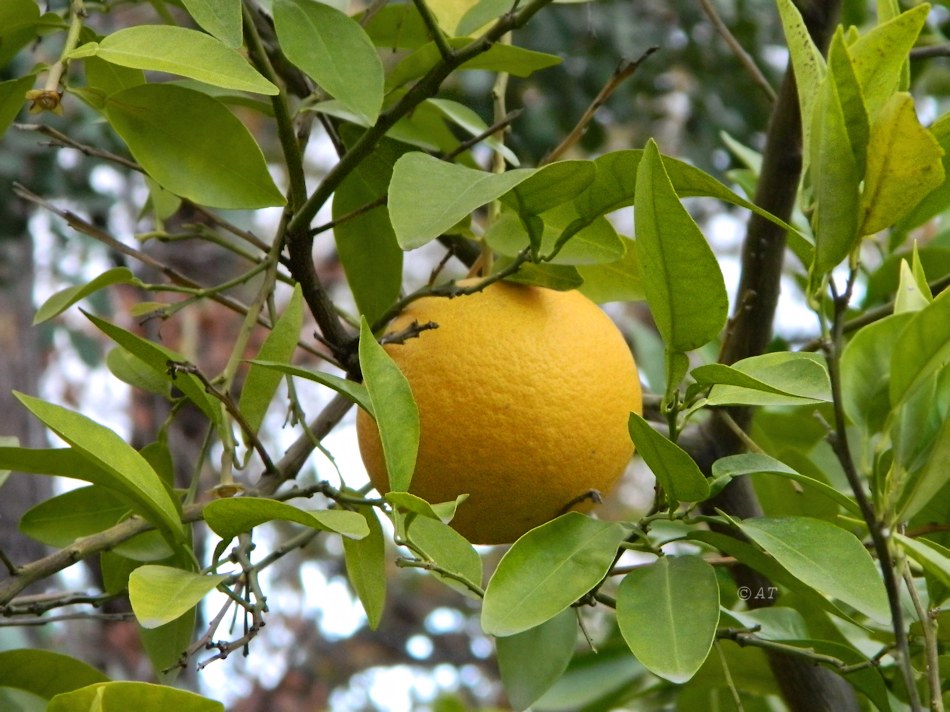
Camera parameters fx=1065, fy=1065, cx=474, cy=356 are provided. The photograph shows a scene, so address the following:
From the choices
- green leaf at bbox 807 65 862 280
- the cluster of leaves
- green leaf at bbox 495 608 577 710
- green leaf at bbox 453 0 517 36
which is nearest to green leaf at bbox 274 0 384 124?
the cluster of leaves

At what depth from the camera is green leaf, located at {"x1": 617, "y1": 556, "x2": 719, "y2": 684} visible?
1.40ft

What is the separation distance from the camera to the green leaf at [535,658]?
1.97 feet

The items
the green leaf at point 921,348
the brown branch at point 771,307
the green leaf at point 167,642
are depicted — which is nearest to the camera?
the green leaf at point 921,348

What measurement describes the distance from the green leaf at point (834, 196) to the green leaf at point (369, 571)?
250 millimetres

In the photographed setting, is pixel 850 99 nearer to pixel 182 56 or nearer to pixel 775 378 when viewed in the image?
pixel 775 378

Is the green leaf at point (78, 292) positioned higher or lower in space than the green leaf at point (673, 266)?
higher

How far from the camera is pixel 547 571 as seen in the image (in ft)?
1.51

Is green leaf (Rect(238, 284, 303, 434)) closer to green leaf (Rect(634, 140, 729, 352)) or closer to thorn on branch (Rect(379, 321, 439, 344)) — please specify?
thorn on branch (Rect(379, 321, 439, 344))

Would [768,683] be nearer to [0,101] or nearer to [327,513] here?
[327,513]

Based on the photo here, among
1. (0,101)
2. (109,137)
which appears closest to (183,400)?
(0,101)

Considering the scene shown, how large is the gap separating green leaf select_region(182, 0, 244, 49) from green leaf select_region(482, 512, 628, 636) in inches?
10.0

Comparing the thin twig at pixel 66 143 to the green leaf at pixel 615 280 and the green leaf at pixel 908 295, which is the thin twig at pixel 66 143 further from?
the green leaf at pixel 908 295

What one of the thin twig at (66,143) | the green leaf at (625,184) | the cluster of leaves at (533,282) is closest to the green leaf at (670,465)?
the cluster of leaves at (533,282)

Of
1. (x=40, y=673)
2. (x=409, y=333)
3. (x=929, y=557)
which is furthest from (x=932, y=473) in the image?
(x=40, y=673)
